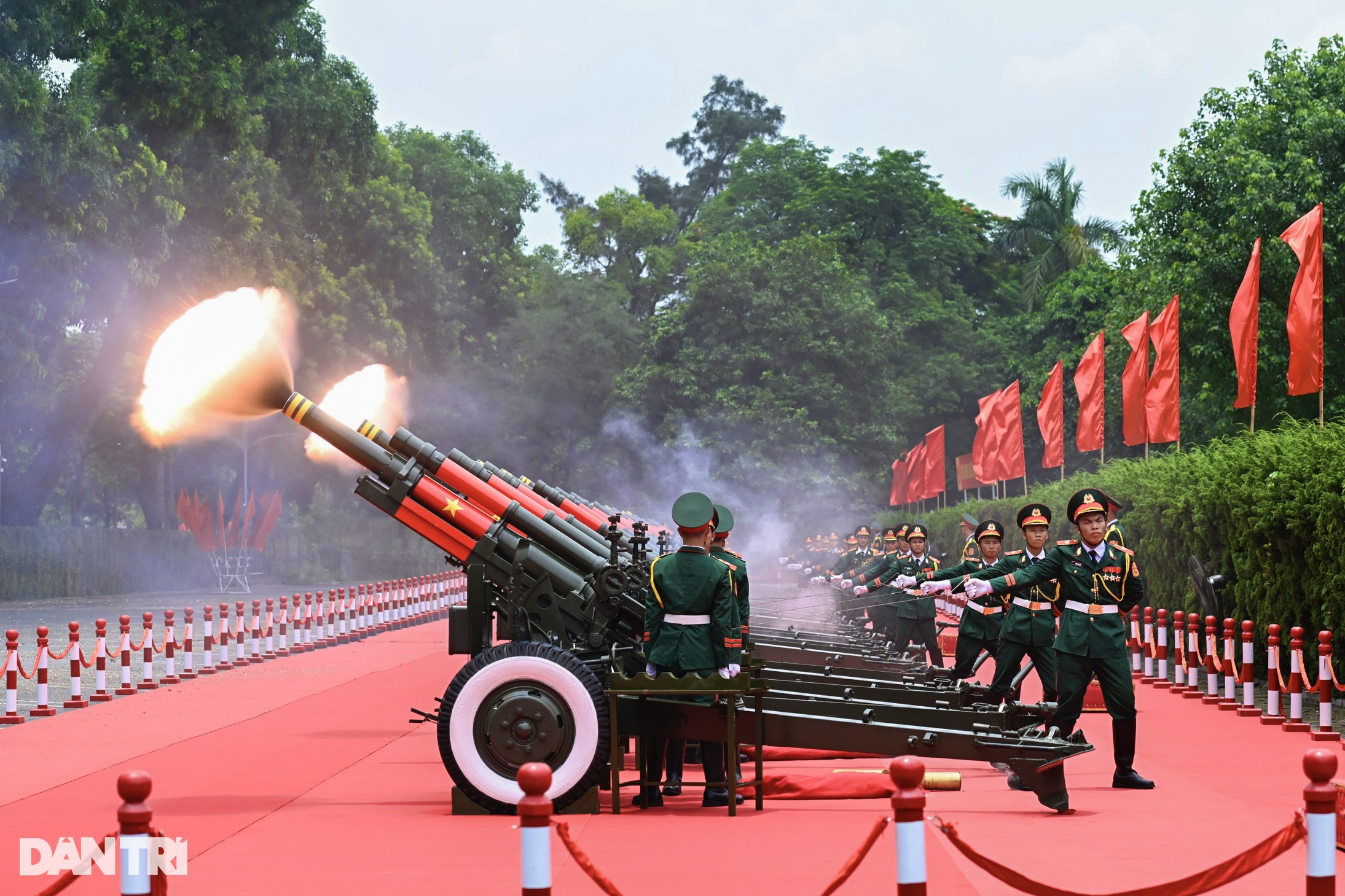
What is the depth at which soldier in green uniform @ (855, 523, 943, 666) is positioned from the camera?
18266mm

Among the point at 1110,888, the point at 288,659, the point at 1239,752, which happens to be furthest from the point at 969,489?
the point at 1110,888

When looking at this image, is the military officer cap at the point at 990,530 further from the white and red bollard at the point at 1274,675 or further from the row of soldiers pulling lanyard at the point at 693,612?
the row of soldiers pulling lanyard at the point at 693,612

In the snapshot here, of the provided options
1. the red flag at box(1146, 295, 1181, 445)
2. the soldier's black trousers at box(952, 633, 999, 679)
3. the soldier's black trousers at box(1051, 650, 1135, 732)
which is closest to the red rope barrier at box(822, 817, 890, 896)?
the soldier's black trousers at box(1051, 650, 1135, 732)

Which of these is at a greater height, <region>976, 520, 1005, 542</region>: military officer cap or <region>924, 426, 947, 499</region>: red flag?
<region>924, 426, 947, 499</region>: red flag

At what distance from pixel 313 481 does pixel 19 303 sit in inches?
930

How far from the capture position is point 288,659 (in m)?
24.6

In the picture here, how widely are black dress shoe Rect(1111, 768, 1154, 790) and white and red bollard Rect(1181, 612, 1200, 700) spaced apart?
7386mm

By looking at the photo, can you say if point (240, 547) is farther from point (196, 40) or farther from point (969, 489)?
point (969, 489)

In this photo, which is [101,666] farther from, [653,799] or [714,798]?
[714,798]

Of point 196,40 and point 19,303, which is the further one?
point 196,40

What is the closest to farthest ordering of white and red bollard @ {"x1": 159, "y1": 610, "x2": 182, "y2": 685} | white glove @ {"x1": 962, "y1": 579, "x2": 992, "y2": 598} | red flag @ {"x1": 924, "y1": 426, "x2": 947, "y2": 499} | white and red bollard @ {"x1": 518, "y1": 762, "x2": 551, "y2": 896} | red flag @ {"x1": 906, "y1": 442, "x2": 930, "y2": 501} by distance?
1. white and red bollard @ {"x1": 518, "y1": 762, "x2": 551, "y2": 896}
2. white glove @ {"x1": 962, "y1": 579, "x2": 992, "y2": 598}
3. white and red bollard @ {"x1": 159, "y1": 610, "x2": 182, "y2": 685}
4. red flag @ {"x1": 924, "y1": 426, "x2": 947, "y2": 499}
5. red flag @ {"x1": 906, "y1": 442, "x2": 930, "y2": 501}

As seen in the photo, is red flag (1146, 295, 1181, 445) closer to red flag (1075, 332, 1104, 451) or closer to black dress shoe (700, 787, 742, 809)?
red flag (1075, 332, 1104, 451)

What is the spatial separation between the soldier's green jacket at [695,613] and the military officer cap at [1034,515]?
131 inches

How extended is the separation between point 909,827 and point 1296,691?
10.3 meters
